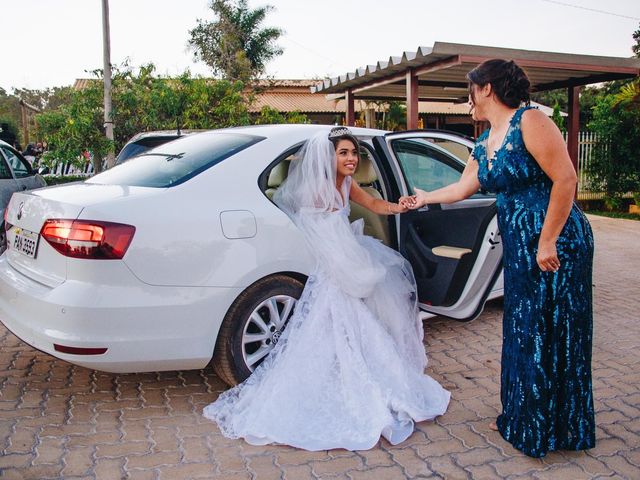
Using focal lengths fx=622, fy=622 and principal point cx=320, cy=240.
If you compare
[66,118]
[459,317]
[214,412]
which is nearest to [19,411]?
[214,412]

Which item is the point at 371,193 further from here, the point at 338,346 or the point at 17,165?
the point at 17,165

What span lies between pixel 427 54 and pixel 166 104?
4788 mm

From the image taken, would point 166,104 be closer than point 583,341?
No

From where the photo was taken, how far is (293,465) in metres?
2.96

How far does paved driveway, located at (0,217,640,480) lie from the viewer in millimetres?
2906

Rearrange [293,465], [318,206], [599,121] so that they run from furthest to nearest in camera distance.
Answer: [599,121] → [318,206] → [293,465]

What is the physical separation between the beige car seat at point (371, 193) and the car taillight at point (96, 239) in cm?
187

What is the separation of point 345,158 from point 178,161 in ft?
3.37

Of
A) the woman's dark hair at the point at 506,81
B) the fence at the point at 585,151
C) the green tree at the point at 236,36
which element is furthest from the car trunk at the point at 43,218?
the green tree at the point at 236,36

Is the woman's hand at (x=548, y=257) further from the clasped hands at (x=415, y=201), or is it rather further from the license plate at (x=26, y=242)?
the license plate at (x=26, y=242)

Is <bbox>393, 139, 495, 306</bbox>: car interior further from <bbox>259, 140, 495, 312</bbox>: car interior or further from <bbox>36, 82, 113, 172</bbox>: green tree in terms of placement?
<bbox>36, 82, 113, 172</bbox>: green tree

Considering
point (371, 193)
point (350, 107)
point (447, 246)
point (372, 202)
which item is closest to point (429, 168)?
point (371, 193)

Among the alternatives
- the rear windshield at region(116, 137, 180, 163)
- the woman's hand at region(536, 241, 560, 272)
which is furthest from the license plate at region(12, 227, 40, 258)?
the rear windshield at region(116, 137, 180, 163)

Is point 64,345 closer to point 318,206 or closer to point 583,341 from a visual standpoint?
point 318,206
